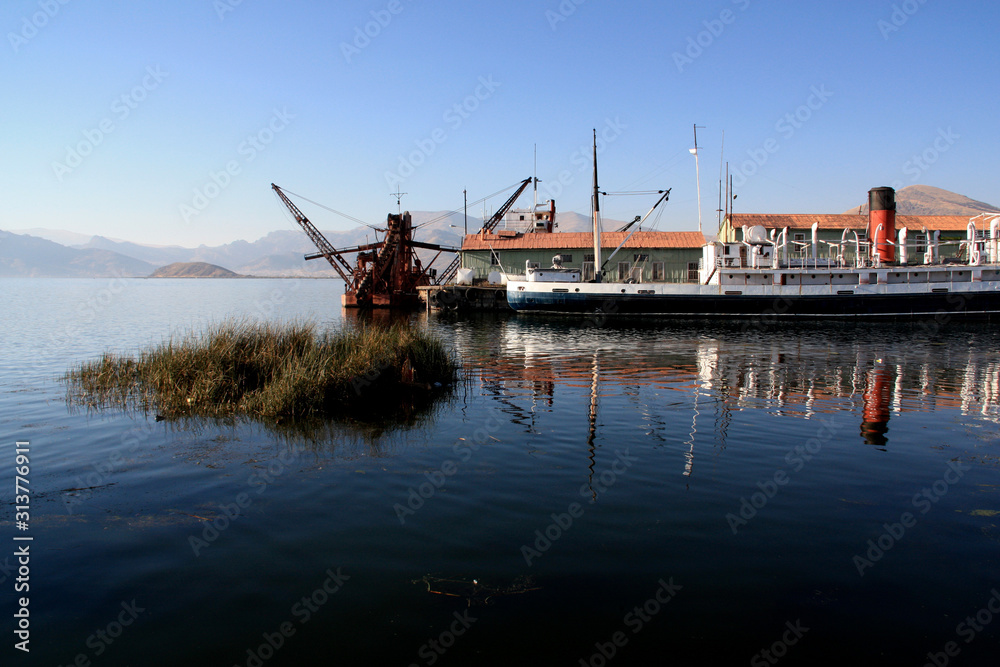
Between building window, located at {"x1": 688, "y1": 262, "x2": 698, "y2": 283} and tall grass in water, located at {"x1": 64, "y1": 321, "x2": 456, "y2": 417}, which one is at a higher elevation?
building window, located at {"x1": 688, "y1": 262, "x2": 698, "y2": 283}

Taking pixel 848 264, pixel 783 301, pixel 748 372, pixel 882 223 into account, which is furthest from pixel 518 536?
pixel 848 264

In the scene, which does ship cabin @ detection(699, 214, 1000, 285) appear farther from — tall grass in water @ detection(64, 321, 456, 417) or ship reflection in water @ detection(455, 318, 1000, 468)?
tall grass in water @ detection(64, 321, 456, 417)

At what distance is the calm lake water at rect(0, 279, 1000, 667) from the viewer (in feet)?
17.2

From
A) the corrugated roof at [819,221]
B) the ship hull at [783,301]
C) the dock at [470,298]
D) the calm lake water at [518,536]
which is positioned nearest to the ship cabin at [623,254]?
the dock at [470,298]

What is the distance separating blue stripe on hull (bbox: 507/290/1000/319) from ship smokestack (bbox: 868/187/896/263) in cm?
407

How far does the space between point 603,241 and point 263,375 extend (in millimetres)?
45522

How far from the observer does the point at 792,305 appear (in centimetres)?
4141

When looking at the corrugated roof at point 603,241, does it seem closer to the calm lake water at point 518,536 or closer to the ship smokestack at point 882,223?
the ship smokestack at point 882,223

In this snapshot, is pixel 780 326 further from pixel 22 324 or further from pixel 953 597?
pixel 22 324

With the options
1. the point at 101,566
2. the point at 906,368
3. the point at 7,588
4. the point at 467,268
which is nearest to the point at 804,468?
the point at 101,566

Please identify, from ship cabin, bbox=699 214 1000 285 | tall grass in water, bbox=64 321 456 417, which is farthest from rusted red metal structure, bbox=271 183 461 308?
tall grass in water, bbox=64 321 456 417

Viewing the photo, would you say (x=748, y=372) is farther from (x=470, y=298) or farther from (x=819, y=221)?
(x=819, y=221)

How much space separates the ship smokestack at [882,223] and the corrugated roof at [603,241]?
13831 millimetres

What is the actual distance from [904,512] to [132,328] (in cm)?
3945
